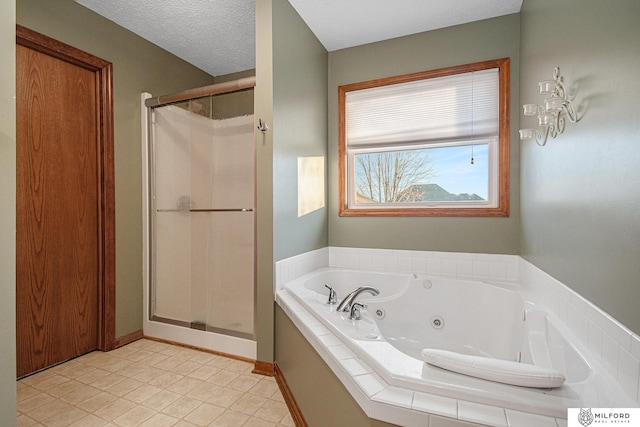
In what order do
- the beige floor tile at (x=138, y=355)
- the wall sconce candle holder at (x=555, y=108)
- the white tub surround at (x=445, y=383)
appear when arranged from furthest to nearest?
the beige floor tile at (x=138, y=355) < the wall sconce candle holder at (x=555, y=108) < the white tub surround at (x=445, y=383)

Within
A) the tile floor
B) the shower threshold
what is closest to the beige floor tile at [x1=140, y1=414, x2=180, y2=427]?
the tile floor

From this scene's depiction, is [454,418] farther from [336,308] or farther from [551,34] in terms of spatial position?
[551,34]

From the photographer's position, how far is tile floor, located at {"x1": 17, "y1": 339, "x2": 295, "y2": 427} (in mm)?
1662

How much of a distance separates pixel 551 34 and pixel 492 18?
1.01 metres

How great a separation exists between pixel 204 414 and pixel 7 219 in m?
1.31

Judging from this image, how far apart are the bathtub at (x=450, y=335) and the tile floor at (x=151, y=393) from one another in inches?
22.4

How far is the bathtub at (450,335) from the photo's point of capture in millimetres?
914

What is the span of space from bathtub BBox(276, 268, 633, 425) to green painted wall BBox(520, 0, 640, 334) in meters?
0.25

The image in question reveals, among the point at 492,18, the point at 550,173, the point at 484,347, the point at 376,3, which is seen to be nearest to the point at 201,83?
the point at 376,3

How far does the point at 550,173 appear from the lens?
1.60 m

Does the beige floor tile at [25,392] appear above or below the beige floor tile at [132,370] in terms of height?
above

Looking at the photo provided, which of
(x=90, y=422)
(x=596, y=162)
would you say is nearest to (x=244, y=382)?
(x=90, y=422)

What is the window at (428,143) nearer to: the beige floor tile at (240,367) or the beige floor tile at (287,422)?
the beige floor tile at (240,367)

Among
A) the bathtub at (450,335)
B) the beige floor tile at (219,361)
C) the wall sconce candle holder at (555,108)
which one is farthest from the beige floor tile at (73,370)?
the wall sconce candle holder at (555,108)
